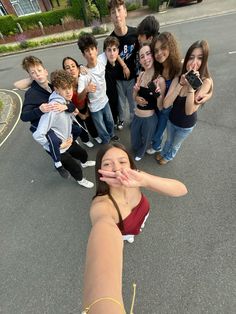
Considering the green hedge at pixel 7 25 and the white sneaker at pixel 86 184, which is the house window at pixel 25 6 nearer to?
the green hedge at pixel 7 25

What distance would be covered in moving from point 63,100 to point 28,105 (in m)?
0.44

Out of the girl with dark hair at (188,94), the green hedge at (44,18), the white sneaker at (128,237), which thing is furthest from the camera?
the green hedge at (44,18)

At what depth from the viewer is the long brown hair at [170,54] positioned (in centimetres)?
238

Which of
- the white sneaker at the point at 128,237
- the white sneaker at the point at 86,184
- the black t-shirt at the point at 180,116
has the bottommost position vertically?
the white sneaker at the point at 86,184

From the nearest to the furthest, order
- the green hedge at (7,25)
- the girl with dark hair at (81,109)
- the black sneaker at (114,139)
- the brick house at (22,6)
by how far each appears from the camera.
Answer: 1. the girl with dark hair at (81,109)
2. the black sneaker at (114,139)
3. the green hedge at (7,25)
4. the brick house at (22,6)

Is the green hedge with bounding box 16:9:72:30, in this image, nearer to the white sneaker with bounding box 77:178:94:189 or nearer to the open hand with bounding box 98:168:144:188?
the white sneaker with bounding box 77:178:94:189

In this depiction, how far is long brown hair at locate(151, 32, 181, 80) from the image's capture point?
2.38 metres

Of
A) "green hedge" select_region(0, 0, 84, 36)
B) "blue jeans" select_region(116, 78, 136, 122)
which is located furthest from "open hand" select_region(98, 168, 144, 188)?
"green hedge" select_region(0, 0, 84, 36)

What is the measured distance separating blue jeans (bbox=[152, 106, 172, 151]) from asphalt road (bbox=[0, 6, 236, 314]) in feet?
0.93

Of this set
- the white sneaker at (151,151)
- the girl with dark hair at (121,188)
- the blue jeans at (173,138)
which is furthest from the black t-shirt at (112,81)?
the girl with dark hair at (121,188)

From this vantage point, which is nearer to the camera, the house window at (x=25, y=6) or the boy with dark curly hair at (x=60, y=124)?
the boy with dark curly hair at (x=60, y=124)

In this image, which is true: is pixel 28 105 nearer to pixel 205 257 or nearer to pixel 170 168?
pixel 170 168

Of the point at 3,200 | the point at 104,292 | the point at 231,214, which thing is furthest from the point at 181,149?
the point at 3,200

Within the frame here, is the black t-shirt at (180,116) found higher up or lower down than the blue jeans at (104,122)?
higher up
